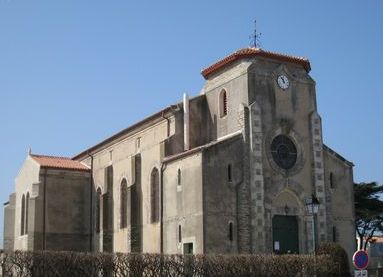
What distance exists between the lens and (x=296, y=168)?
35.7 meters

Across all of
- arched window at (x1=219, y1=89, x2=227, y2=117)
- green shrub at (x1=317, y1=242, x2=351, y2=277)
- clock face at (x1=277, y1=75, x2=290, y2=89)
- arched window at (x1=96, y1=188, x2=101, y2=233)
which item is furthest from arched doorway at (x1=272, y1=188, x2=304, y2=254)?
arched window at (x1=96, y1=188, x2=101, y2=233)

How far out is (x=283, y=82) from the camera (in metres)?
36.2

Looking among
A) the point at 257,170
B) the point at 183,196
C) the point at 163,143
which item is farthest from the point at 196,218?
the point at 163,143

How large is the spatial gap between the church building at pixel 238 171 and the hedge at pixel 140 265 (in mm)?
3366

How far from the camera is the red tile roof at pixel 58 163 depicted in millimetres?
47094

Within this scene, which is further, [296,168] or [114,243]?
[114,243]

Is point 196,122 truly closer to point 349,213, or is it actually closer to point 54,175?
point 349,213

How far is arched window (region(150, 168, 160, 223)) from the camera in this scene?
37.8m

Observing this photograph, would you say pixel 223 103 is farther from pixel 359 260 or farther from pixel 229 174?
pixel 359 260

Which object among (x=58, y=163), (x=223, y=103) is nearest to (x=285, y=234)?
(x=223, y=103)

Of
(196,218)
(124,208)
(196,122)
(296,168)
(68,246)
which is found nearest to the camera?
(196,218)

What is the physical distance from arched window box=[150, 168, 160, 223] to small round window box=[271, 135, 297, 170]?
293 inches

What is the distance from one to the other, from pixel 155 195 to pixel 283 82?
10153 mm

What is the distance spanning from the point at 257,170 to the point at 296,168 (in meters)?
2.84
